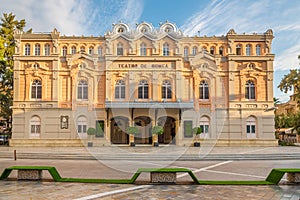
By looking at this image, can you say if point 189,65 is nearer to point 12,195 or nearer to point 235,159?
point 235,159

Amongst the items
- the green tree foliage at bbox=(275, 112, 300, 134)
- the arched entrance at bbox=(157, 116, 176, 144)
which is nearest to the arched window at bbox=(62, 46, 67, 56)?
the arched entrance at bbox=(157, 116, 176, 144)

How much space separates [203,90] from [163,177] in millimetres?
20420

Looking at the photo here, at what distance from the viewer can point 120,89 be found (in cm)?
2931

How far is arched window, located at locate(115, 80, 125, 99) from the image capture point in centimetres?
2917

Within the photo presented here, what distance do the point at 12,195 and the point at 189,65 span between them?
77.9 ft

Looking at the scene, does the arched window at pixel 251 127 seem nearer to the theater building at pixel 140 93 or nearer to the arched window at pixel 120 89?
the theater building at pixel 140 93

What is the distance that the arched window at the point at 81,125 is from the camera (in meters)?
28.8

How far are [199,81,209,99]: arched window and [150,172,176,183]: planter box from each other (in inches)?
788

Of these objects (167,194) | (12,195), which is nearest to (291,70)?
(167,194)

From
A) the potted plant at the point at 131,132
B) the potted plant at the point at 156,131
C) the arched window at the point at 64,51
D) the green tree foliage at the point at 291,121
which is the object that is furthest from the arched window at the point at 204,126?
the arched window at the point at 64,51

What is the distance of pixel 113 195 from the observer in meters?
8.56

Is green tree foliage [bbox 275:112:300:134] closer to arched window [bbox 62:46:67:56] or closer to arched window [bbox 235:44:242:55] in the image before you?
arched window [bbox 235:44:242:55]

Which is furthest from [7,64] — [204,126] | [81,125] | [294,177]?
[294,177]

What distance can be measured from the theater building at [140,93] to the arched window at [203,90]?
0.10 m
